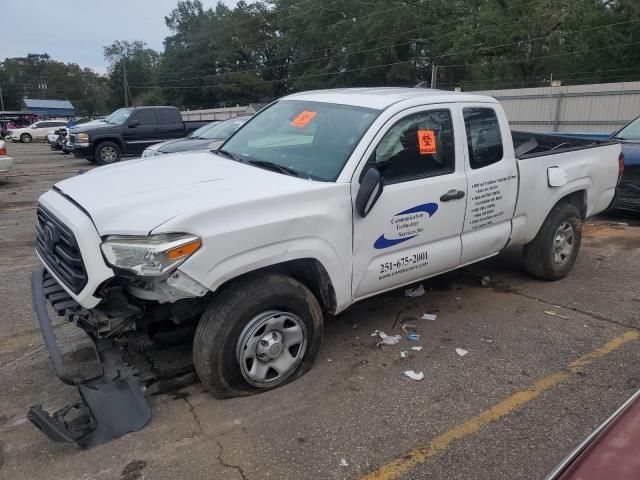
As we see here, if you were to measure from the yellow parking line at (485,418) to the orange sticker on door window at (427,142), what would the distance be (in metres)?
1.80

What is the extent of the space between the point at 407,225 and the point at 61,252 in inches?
90.0

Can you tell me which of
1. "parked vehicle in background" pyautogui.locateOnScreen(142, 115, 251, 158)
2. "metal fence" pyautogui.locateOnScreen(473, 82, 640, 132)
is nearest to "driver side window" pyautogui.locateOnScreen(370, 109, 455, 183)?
"parked vehicle in background" pyautogui.locateOnScreen(142, 115, 251, 158)

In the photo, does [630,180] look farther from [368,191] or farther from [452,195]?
[368,191]

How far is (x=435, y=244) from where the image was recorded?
4156 millimetres

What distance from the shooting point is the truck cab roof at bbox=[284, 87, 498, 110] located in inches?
157

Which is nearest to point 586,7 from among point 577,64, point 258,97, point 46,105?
point 577,64

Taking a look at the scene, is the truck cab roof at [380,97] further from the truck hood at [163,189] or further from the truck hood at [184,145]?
the truck hood at [184,145]

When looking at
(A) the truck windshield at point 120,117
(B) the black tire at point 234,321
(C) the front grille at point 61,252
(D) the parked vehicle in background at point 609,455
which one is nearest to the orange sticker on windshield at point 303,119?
(B) the black tire at point 234,321

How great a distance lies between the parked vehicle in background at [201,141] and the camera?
1011 centimetres

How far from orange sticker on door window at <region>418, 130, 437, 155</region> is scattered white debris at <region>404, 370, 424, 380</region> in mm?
1597

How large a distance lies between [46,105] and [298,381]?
73065mm

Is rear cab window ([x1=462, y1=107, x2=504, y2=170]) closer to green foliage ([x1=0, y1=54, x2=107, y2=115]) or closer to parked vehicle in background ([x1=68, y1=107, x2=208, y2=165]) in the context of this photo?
parked vehicle in background ([x1=68, y1=107, x2=208, y2=165])

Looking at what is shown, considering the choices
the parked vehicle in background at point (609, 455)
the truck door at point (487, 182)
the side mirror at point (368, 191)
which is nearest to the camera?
the parked vehicle in background at point (609, 455)

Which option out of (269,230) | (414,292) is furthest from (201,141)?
(269,230)
